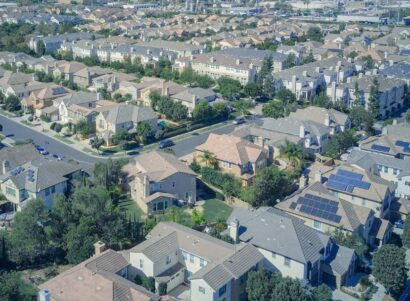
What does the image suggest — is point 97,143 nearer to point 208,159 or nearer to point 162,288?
point 208,159

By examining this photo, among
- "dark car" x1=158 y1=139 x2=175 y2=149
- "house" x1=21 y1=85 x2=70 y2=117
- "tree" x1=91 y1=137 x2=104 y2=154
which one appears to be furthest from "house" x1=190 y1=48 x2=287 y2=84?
"tree" x1=91 y1=137 x2=104 y2=154

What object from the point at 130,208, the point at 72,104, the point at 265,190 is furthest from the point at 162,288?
the point at 72,104

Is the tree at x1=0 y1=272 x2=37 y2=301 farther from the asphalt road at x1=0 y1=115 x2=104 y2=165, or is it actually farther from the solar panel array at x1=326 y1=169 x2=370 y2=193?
the solar panel array at x1=326 y1=169 x2=370 y2=193

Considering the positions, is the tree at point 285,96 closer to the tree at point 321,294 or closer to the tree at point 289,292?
the tree at point 321,294

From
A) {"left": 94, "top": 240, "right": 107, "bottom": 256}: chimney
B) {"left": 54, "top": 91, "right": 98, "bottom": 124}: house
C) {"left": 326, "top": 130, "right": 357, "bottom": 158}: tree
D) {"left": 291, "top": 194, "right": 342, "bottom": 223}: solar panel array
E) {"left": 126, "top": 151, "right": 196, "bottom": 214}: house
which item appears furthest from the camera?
{"left": 54, "top": 91, "right": 98, "bottom": 124}: house

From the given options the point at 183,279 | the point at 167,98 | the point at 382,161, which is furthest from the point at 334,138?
the point at 183,279

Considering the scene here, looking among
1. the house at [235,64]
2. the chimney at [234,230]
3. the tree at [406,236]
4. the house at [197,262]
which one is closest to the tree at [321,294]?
the house at [197,262]
